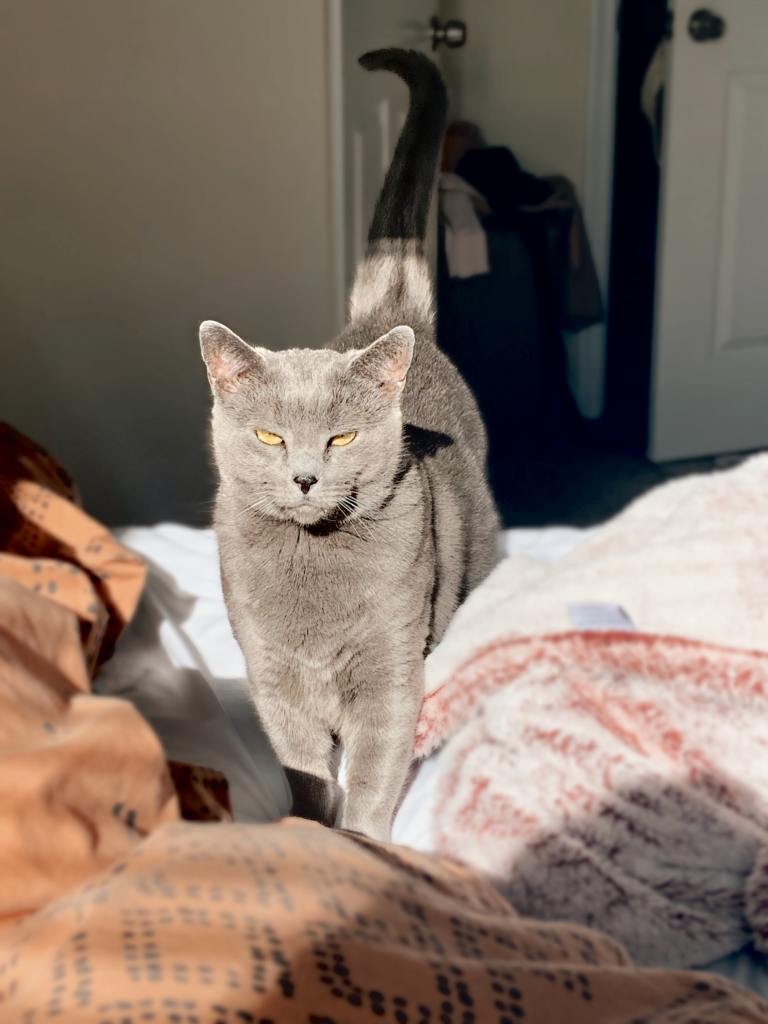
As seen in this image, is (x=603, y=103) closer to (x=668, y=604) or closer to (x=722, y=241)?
(x=722, y=241)

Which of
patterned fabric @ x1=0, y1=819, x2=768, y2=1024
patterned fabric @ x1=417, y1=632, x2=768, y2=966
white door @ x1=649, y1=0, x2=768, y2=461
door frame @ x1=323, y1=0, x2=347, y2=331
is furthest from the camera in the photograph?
white door @ x1=649, y1=0, x2=768, y2=461

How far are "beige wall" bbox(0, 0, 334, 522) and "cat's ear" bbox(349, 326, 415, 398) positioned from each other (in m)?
1.10

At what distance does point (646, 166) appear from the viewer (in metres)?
3.07

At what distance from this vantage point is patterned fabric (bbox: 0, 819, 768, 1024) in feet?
1.60

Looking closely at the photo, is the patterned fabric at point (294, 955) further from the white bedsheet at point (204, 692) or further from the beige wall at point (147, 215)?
the beige wall at point (147, 215)

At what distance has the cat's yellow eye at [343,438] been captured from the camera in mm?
1124

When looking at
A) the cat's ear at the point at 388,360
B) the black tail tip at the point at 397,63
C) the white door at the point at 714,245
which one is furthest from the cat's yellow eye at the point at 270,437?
the white door at the point at 714,245

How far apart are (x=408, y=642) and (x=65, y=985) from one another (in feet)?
2.30

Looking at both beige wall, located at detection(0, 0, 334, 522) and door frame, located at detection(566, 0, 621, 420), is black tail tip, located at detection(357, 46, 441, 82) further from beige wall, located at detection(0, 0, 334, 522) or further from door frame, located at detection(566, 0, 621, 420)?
door frame, located at detection(566, 0, 621, 420)

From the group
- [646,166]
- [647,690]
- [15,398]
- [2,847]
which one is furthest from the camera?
[646,166]

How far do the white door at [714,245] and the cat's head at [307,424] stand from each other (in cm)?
191

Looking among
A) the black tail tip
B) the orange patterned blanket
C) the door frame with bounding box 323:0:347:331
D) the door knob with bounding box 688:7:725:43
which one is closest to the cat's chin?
the orange patterned blanket

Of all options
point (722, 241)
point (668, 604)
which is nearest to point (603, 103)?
point (722, 241)

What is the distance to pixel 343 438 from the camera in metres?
1.13
